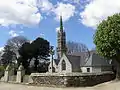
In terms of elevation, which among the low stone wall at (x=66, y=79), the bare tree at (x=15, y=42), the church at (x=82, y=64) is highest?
the bare tree at (x=15, y=42)

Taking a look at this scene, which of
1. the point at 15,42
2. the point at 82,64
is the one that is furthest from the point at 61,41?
the point at 82,64

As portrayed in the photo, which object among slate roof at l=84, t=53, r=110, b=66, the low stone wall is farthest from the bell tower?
the low stone wall

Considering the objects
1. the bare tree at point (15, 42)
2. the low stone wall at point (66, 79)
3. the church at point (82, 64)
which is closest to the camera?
the low stone wall at point (66, 79)

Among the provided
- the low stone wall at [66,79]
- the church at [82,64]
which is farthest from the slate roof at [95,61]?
the low stone wall at [66,79]

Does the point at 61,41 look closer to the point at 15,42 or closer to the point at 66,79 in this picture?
the point at 15,42

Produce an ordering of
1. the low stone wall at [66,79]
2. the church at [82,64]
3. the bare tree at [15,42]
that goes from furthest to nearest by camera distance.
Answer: the bare tree at [15,42] → the church at [82,64] → the low stone wall at [66,79]

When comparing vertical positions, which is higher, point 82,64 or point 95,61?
point 95,61

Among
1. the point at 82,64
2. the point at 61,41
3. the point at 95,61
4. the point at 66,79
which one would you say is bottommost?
the point at 66,79

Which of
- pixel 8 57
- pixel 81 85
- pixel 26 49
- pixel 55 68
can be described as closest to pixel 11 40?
pixel 8 57

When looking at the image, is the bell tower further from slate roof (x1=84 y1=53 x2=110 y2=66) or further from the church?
slate roof (x1=84 y1=53 x2=110 y2=66)

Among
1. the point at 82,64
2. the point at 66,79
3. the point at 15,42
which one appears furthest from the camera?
the point at 15,42

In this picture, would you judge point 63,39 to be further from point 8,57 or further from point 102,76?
point 102,76

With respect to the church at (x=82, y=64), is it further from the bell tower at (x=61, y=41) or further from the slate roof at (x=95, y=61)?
the bell tower at (x=61, y=41)

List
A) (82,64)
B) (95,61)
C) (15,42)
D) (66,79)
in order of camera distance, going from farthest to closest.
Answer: (15,42) → (82,64) → (95,61) → (66,79)
